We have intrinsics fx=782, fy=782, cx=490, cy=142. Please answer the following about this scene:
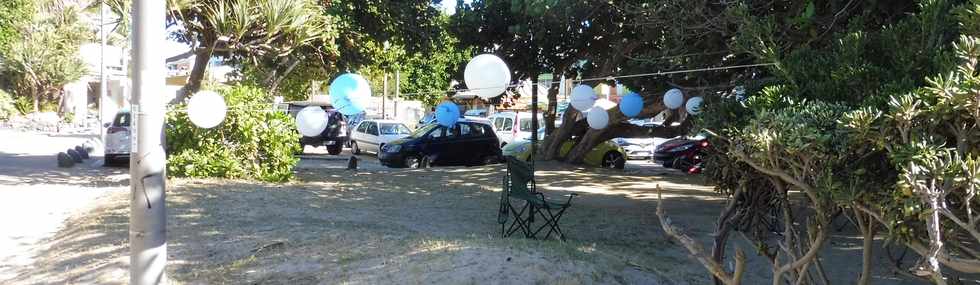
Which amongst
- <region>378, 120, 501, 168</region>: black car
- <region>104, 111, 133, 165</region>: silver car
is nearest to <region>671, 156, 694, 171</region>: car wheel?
<region>378, 120, 501, 168</region>: black car

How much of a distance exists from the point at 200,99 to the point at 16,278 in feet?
14.4

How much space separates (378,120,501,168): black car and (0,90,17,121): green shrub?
2637 centimetres

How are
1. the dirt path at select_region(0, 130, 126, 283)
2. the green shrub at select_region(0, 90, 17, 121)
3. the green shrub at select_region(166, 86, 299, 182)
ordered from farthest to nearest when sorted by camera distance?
the green shrub at select_region(0, 90, 17, 121) → the green shrub at select_region(166, 86, 299, 182) → the dirt path at select_region(0, 130, 126, 283)

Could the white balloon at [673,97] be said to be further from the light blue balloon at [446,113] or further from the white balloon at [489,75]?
the white balloon at [489,75]

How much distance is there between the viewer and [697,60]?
10.8 metres

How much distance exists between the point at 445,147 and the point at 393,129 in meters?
5.80

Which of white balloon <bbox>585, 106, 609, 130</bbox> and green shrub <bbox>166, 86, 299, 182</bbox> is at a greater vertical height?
white balloon <bbox>585, 106, 609, 130</bbox>

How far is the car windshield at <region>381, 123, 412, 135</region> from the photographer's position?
2450cm

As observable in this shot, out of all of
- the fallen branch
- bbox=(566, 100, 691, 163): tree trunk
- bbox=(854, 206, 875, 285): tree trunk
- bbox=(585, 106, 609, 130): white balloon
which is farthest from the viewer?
bbox=(566, 100, 691, 163): tree trunk

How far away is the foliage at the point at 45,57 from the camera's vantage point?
36.8 metres

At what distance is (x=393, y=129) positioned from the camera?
24.7m

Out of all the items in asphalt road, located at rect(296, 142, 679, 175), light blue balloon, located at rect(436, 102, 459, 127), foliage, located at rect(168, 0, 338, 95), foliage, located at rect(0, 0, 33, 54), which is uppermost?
foliage, located at rect(0, 0, 33, 54)

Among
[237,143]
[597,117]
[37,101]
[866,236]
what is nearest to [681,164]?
[597,117]

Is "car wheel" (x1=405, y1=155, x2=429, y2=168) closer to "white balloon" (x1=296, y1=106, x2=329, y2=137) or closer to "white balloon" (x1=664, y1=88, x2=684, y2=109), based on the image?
"white balloon" (x1=296, y1=106, x2=329, y2=137)
